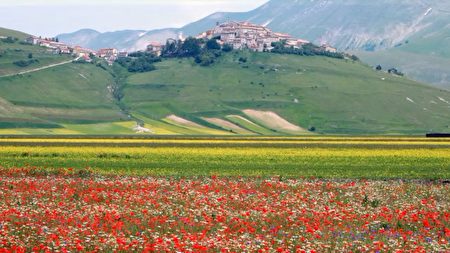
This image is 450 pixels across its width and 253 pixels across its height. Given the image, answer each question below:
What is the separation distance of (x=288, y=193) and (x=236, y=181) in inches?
319

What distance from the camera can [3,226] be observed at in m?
33.2

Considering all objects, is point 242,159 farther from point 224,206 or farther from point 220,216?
point 220,216

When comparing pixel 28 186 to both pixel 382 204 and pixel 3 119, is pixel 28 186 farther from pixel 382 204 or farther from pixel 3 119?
pixel 3 119

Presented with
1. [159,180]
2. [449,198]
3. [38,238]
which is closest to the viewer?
[38,238]

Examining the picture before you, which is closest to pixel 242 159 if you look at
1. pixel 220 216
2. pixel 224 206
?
pixel 224 206

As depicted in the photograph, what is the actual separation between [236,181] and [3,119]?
15246cm

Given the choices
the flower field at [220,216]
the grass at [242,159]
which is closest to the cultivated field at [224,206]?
the flower field at [220,216]

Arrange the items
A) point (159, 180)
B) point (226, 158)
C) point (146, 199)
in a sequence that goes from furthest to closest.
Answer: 1. point (226, 158)
2. point (159, 180)
3. point (146, 199)

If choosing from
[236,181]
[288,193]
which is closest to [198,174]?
[236,181]

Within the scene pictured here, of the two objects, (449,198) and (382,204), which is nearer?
(382,204)

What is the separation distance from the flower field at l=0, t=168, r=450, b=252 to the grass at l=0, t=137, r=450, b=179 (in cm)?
1052

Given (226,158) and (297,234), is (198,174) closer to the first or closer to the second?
(226,158)

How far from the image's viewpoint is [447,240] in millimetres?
32281

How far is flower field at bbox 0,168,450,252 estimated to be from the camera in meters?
30.4
